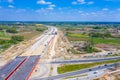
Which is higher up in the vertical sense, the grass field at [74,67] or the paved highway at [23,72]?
the paved highway at [23,72]

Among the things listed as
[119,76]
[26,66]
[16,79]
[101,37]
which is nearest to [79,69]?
[119,76]

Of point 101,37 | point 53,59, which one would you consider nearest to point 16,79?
point 53,59

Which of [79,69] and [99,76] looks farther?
[79,69]

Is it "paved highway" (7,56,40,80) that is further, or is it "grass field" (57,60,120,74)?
"grass field" (57,60,120,74)

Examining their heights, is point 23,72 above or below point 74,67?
above

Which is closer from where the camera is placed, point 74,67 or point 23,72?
point 23,72

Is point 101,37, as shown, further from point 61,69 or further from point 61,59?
point 61,69

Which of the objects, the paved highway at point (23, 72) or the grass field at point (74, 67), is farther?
the grass field at point (74, 67)

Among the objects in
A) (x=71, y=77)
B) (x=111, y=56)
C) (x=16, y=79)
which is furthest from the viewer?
(x=111, y=56)

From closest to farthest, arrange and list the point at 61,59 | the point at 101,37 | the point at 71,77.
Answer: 1. the point at 71,77
2. the point at 61,59
3. the point at 101,37

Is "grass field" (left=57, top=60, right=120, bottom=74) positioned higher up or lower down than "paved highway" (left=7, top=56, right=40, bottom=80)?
lower down
